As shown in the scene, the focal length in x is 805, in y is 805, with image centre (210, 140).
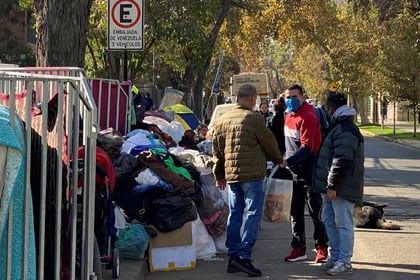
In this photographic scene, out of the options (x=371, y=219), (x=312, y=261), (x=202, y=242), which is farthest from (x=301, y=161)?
(x=371, y=219)

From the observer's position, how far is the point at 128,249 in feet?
27.1

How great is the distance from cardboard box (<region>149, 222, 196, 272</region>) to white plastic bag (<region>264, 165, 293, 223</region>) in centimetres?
126

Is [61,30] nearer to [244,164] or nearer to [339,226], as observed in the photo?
[244,164]

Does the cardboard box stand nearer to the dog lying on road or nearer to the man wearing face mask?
the man wearing face mask

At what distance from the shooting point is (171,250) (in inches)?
335

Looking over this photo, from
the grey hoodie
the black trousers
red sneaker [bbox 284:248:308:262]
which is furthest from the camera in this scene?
red sneaker [bbox 284:248:308:262]

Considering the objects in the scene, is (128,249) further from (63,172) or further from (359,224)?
(359,224)

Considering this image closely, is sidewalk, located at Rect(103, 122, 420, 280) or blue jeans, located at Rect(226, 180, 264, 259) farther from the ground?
blue jeans, located at Rect(226, 180, 264, 259)

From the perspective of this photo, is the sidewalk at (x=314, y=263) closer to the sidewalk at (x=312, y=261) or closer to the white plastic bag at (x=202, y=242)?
the sidewalk at (x=312, y=261)

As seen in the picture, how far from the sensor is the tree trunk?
976 cm

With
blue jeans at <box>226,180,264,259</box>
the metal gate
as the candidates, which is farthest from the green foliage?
the metal gate

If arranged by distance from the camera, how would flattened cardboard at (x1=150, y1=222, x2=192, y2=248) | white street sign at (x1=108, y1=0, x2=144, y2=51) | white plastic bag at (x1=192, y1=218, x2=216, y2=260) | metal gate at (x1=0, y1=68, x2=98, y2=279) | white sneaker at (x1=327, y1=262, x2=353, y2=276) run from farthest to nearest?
white street sign at (x1=108, y1=0, x2=144, y2=51) < white plastic bag at (x1=192, y1=218, x2=216, y2=260) < flattened cardboard at (x1=150, y1=222, x2=192, y2=248) < white sneaker at (x1=327, y1=262, x2=353, y2=276) < metal gate at (x1=0, y1=68, x2=98, y2=279)

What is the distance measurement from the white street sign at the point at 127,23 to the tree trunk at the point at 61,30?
1.11 meters

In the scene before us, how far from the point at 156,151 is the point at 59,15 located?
2.18 meters
